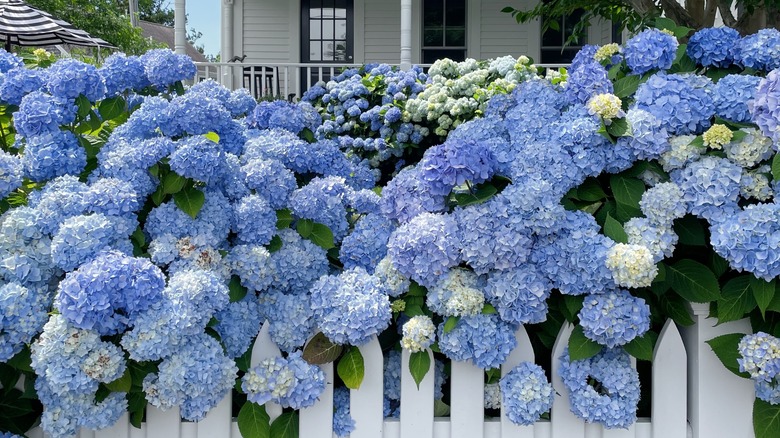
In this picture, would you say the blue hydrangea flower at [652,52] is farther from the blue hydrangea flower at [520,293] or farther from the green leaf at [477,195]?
the blue hydrangea flower at [520,293]

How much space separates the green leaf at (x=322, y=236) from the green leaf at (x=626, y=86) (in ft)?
3.21

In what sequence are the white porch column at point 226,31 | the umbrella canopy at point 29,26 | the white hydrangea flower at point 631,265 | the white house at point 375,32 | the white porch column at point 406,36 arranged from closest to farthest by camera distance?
the white hydrangea flower at point 631,265, the white porch column at point 406,36, the umbrella canopy at point 29,26, the white porch column at point 226,31, the white house at point 375,32

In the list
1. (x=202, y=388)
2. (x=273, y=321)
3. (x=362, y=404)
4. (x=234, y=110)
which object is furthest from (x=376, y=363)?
(x=234, y=110)

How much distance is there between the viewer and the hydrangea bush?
1696 millimetres

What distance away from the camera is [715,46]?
2113mm

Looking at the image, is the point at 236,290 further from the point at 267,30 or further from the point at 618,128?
the point at 267,30

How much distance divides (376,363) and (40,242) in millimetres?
950

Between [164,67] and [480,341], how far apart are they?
1327mm

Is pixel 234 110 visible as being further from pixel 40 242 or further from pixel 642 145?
pixel 642 145

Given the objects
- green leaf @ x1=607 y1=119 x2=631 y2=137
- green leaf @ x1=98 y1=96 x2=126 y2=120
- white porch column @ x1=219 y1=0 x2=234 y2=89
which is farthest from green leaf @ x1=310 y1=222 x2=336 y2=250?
white porch column @ x1=219 y1=0 x2=234 y2=89

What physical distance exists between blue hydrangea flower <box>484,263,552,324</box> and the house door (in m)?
9.04

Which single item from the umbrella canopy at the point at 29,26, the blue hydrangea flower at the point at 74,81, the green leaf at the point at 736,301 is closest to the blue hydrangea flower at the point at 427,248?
the green leaf at the point at 736,301

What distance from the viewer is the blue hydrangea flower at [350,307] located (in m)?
1.79

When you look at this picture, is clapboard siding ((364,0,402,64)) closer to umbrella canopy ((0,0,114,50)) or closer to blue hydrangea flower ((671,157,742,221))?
umbrella canopy ((0,0,114,50))
